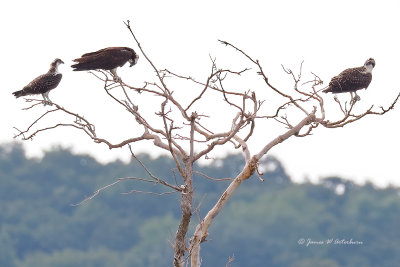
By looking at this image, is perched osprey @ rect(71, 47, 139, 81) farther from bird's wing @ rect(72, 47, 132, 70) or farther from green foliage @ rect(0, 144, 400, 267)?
green foliage @ rect(0, 144, 400, 267)

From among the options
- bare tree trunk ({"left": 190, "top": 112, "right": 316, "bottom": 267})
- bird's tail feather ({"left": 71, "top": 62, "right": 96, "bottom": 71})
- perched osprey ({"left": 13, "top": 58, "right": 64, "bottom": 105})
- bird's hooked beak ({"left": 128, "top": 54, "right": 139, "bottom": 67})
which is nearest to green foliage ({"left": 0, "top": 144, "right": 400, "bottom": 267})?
perched osprey ({"left": 13, "top": 58, "right": 64, "bottom": 105})

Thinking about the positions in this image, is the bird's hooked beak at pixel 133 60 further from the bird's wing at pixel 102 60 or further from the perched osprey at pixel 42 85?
the perched osprey at pixel 42 85

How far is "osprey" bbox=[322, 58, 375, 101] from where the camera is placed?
12.9 meters

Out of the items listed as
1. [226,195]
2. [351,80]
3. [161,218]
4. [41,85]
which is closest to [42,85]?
[41,85]

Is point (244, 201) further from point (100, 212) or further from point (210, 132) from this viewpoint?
point (210, 132)

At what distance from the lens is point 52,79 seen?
46.5 ft

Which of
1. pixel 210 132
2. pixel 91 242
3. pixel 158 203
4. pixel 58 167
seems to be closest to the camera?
pixel 210 132

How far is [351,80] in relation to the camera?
13.0 meters

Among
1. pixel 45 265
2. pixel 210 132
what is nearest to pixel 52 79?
pixel 210 132

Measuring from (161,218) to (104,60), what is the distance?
59.5 m

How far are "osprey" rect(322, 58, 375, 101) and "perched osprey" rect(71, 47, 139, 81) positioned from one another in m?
2.28

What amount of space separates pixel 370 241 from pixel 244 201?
34.9 ft

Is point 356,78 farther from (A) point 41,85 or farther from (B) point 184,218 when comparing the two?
(B) point 184,218

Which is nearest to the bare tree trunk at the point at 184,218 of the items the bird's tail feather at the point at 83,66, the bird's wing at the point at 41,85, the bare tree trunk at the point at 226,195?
the bare tree trunk at the point at 226,195
